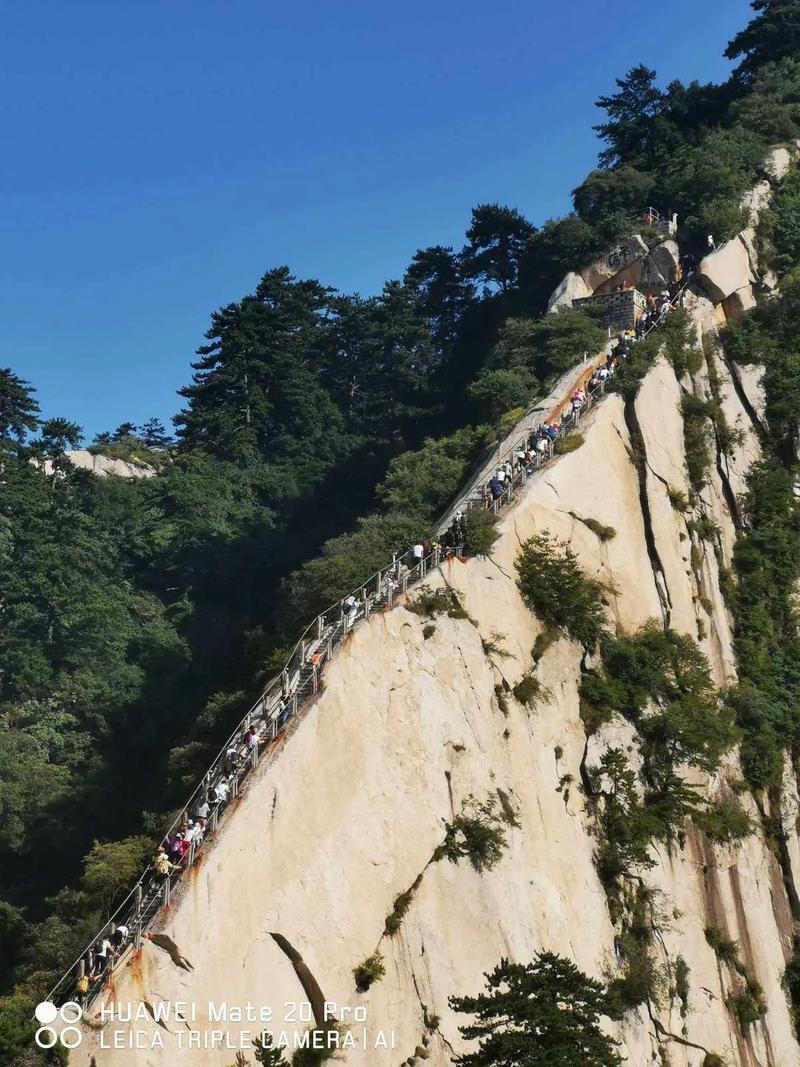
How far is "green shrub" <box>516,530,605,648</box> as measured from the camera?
30.3 metres

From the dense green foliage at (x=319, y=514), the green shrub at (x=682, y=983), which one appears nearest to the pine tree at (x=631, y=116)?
the dense green foliage at (x=319, y=514)

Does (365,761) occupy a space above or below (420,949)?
above

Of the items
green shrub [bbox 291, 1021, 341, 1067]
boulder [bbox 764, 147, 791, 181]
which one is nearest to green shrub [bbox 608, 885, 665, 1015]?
green shrub [bbox 291, 1021, 341, 1067]

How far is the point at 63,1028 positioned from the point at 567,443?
2116 centimetres

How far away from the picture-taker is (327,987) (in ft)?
71.3

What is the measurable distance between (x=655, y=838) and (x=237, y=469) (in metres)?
33.4

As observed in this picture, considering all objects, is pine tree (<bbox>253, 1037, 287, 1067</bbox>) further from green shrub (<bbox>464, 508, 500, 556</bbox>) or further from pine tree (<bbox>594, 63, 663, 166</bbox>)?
pine tree (<bbox>594, 63, 663, 166</bbox>)

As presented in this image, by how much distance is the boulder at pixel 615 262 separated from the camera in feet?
163

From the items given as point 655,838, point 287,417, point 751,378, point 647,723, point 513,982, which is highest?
point 287,417

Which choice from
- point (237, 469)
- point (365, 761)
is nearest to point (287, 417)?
point (237, 469)

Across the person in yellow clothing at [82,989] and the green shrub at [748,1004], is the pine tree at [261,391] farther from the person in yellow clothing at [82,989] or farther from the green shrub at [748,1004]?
the person in yellow clothing at [82,989]

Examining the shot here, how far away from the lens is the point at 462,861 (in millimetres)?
25109

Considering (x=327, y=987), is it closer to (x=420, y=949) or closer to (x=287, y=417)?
(x=420, y=949)

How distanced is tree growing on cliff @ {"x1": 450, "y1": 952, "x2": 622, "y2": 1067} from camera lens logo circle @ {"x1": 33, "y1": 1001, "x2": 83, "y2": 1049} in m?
6.12
